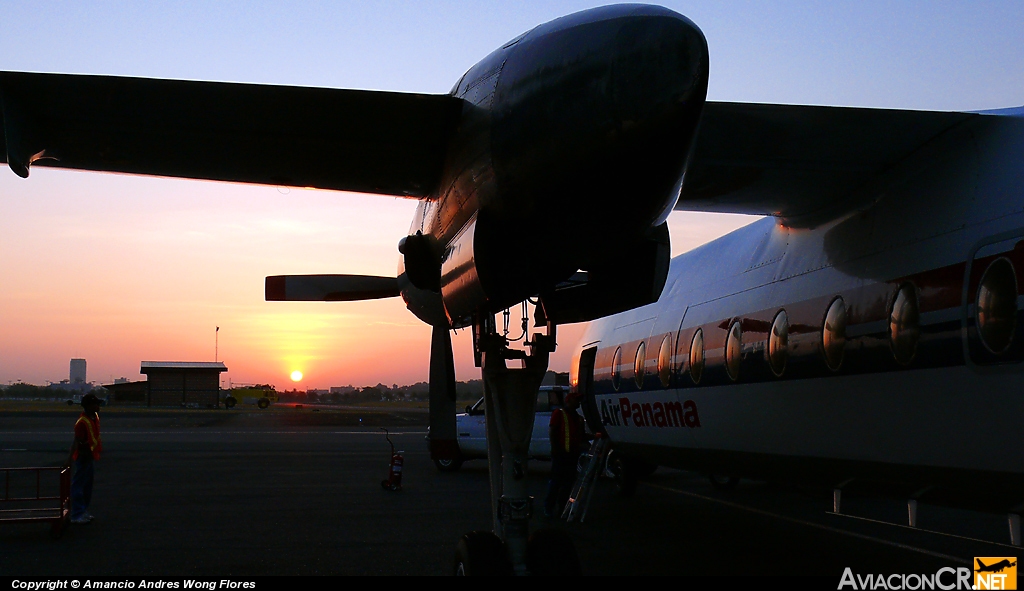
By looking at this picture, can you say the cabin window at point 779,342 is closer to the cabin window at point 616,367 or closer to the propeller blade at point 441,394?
the propeller blade at point 441,394

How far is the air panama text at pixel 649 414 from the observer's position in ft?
36.3

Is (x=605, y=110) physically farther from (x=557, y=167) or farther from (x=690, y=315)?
(x=690, y=315)

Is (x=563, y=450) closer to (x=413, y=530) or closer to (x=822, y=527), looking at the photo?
(x=413, y=530)

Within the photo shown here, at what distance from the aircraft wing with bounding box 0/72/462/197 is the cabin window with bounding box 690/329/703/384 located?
5.12 meters

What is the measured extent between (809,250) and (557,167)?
448 centimetres

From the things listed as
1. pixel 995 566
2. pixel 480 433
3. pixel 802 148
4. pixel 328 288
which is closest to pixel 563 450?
pixel 328 288

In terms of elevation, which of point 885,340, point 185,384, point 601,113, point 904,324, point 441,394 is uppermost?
point 185,384

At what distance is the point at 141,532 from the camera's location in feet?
37.3

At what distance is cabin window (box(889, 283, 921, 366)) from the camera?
6.83m

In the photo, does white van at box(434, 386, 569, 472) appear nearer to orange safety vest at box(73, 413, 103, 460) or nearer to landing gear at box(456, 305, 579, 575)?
orange safety vest at box(73, 413, 103, 460)

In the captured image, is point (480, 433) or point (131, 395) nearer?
point (480, 433)

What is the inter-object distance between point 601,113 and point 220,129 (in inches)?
109

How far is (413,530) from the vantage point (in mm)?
11773

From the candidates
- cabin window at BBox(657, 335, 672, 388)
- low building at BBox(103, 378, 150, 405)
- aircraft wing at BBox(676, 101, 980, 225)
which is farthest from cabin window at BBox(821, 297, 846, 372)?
low building at BBox(103, 378, 150, 405)
